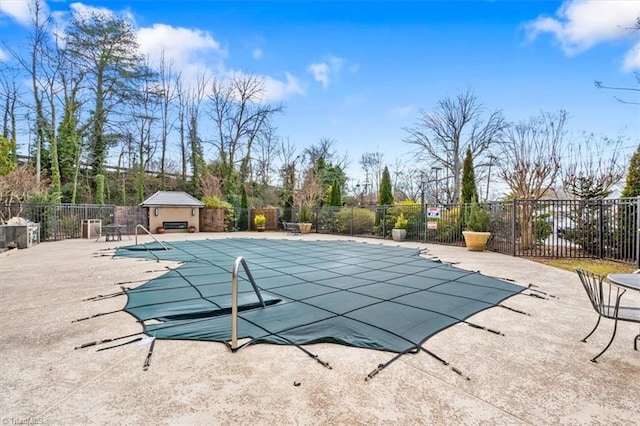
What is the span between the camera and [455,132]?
1845cm

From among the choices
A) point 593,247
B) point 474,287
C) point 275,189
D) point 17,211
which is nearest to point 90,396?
point 474,287

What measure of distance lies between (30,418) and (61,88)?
1933cm

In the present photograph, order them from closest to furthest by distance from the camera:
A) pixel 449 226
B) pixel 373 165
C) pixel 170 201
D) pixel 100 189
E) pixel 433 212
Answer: pixel 449 226 < pixel 433 212 < pixel 170 201 < pixel 100 189 < pixel 373 165

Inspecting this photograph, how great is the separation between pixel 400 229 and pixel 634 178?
666 centimetres

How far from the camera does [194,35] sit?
14.4 metres

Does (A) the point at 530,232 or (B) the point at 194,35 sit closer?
(A) the point at 530,232

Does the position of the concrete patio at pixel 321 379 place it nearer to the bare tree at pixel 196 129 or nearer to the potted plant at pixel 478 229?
the potted plant at pixel 478 229

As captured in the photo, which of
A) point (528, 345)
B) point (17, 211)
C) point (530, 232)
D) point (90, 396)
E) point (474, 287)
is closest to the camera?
point (90, 396)

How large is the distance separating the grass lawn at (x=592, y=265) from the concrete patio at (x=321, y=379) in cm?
388

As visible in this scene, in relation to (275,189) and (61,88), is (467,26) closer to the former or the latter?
(275,189)

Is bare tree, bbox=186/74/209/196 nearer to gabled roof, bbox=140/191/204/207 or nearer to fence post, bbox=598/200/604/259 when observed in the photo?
gabled roof, bbox=140/191/204/207

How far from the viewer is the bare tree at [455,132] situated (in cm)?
1778

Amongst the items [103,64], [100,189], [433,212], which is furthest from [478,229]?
[103,64]

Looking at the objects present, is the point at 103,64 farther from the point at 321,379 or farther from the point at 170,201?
the point at 321,379
